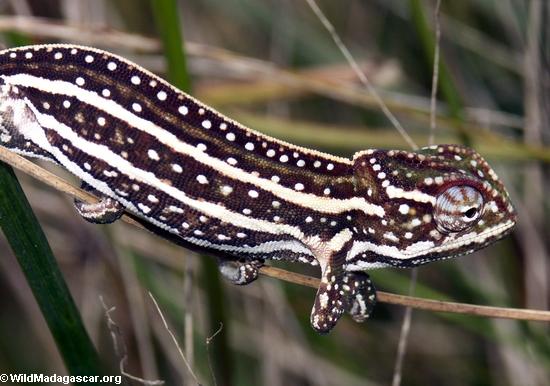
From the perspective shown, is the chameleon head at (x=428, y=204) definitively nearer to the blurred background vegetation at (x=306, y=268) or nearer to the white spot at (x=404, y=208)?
the white spot at (x=404, y=208)

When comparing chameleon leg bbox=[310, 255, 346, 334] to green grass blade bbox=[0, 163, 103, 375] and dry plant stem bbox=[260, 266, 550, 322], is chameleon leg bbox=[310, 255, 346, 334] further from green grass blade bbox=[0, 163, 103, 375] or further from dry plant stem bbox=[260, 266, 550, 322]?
green grass blade bbox=[0, 163, 103, 375]

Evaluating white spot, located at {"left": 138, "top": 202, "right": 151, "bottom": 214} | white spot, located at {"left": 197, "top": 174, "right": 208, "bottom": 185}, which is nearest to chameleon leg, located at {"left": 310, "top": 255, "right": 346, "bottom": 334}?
white spot, located at {"left": 197, "top": 174, "right": 208, "bottom": 185}

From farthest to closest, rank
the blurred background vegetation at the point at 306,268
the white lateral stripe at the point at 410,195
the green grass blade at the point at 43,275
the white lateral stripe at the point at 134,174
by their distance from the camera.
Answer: the blurred background vegetation at the point at 306,268 < the white lateral stripe at the point at 410,195 < the white lateral stripe at the point at 134,174 < the green grass blade at the point at 43,275

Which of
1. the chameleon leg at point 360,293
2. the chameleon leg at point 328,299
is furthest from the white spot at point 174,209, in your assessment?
the chameleon leg at point 360,293

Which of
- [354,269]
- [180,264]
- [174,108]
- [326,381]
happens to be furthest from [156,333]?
[174,108]

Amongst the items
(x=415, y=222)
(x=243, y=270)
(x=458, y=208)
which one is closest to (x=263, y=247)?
(x=243, y=270)

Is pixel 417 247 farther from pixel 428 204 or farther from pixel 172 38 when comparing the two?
pixel 172 38
